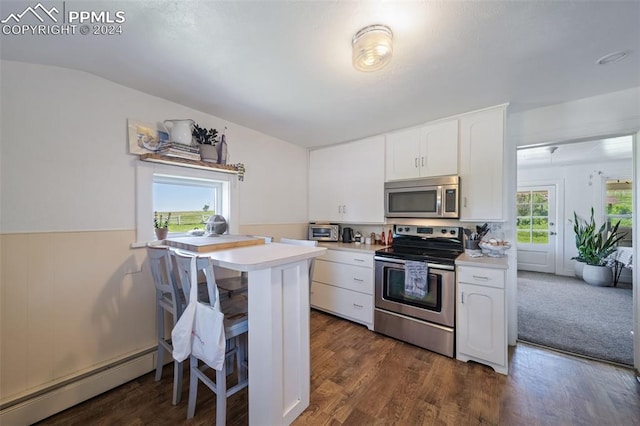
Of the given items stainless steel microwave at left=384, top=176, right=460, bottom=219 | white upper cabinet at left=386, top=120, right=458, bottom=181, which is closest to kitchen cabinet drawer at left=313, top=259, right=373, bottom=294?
stainless steel microwave at left=384, top=176, right=460, bottom=219

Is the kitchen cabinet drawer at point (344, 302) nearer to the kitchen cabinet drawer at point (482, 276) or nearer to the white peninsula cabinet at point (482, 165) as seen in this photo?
the kitchen cabinet drawer at point (482, 276)

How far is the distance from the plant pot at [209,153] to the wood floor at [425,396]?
1.87 m

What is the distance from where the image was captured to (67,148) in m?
1.63

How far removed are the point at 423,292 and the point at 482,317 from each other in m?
0.48

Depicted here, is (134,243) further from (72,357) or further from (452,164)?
(452,164)

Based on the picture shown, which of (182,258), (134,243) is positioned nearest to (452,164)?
(182,258)

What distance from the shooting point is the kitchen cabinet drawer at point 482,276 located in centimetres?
193

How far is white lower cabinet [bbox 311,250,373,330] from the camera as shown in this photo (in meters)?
2.67

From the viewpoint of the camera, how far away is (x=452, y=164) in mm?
2457

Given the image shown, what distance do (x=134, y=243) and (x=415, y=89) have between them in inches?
102

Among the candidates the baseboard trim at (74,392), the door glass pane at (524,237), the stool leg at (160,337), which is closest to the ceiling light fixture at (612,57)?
the stool leg at (160,337)

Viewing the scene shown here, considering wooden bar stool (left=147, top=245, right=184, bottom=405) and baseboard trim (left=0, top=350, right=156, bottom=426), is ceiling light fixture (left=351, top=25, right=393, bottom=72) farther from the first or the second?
baseboard trim (left=0, top=350, right=156, bottom=426)

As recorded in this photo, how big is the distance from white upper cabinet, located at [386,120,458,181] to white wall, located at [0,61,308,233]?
2.31 metres

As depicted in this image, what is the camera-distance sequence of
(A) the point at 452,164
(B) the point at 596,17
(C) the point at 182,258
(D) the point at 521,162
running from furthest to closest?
(D) the point at 521,162 → (A) the point at 452,164 → (C) the point at 182,258 → (B) the point at 596,17
